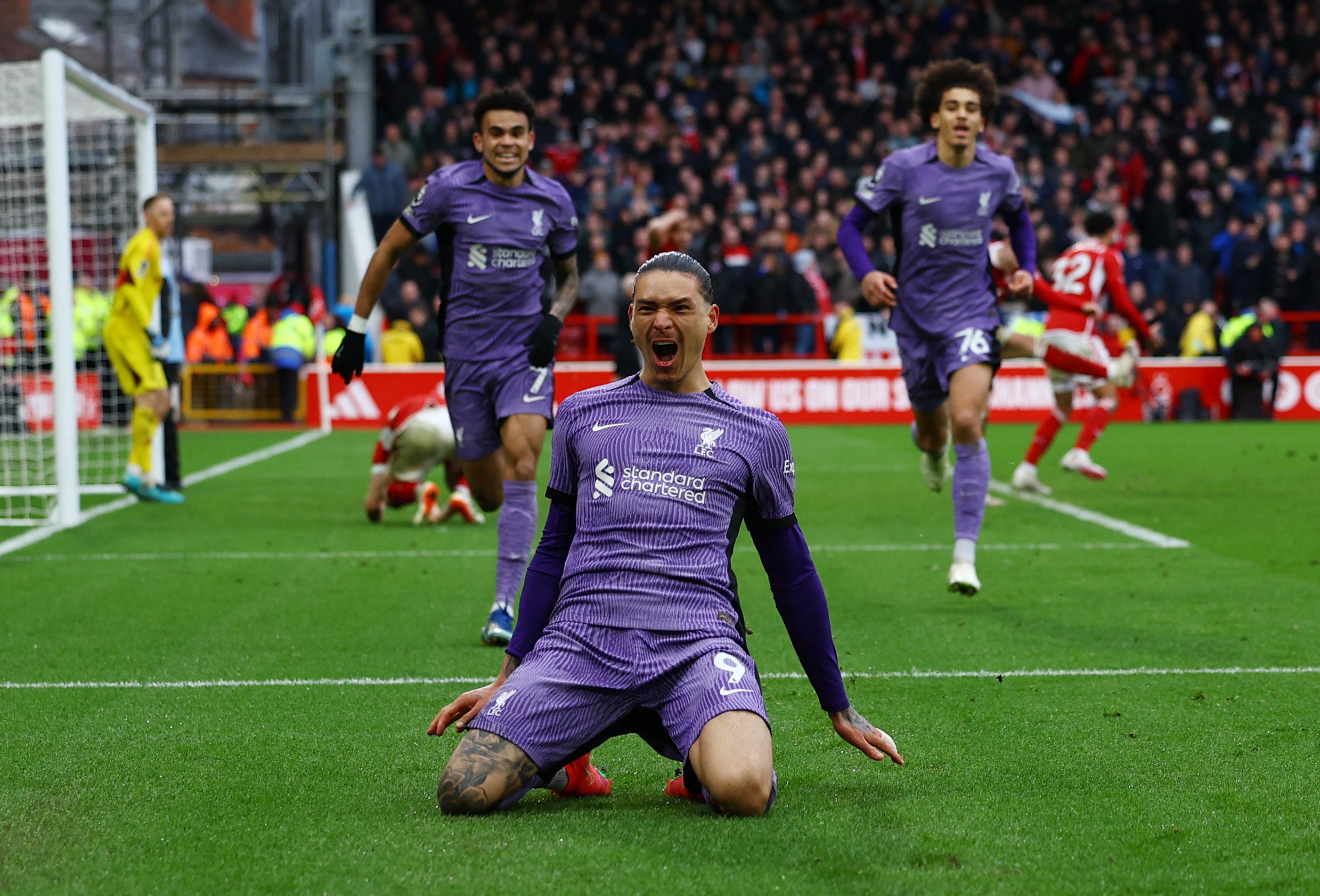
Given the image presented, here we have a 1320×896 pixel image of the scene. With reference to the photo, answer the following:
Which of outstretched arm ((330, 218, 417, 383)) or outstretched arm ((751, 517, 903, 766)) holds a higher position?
outstretched arm ((330, 218, 417, 383))

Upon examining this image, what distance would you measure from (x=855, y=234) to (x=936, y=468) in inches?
57.4

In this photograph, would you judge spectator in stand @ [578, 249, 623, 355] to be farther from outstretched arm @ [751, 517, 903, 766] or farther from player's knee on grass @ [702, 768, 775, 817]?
player's knee on grass @ [702, 768, 775, 817]

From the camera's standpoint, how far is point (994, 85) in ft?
25.6

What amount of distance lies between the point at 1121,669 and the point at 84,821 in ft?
11.5

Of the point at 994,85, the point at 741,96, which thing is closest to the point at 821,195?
the point at 741,96

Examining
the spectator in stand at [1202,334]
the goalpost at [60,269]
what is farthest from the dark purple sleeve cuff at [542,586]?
the spectator in stand at [1202,334]

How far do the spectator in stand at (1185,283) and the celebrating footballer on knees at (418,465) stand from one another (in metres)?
15.2

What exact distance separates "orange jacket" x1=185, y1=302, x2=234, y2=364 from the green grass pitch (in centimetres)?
1263

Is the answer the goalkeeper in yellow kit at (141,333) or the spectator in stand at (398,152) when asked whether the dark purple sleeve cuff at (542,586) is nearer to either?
the goalkeeper in yellow kit at (141,333)

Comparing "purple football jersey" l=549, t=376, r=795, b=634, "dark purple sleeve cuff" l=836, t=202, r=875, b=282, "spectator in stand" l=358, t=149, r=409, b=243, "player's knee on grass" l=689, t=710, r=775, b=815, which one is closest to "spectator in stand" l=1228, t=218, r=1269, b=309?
"spectator in stand" l=358, t=149, r=409, b=243

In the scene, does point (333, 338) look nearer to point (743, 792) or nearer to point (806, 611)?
point (806, 611)

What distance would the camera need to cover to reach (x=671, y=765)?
4312 mm

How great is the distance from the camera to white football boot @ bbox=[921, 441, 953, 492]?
8.27 meters

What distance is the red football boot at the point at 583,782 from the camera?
3926mm
